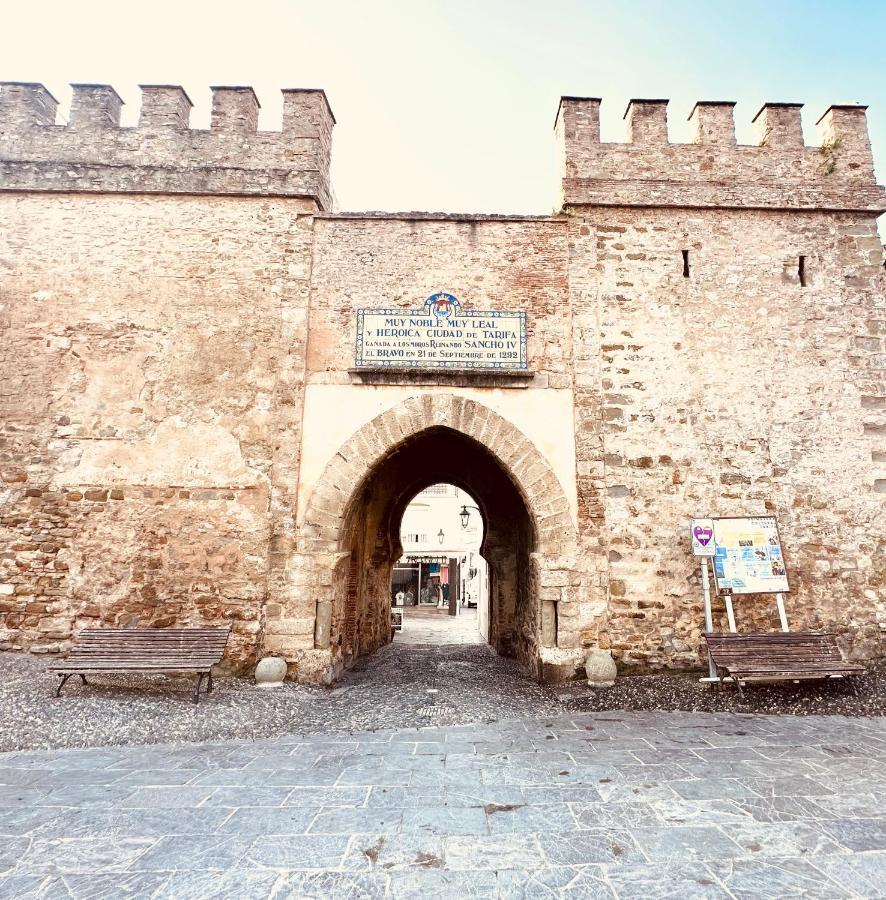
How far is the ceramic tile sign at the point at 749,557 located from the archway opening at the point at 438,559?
1118cm

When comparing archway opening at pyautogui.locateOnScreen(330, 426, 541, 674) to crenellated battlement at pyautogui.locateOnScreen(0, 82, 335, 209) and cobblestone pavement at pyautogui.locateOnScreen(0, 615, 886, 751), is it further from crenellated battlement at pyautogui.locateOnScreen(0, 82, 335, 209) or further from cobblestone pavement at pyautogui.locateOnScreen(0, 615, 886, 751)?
crenellated battlement at pyautogui.locateOnScreen(0, 82, 335, 209)

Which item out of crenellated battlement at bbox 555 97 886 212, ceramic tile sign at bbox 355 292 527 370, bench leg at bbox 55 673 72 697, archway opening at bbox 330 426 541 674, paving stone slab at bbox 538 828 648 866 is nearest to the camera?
paving stone slab at bbox 538 828 648 866

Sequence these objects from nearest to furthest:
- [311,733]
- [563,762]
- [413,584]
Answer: [563,762], [311,733], [413,584]

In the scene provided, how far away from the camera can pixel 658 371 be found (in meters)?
6.81

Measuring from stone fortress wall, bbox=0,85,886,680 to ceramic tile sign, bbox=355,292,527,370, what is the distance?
0.56 feet

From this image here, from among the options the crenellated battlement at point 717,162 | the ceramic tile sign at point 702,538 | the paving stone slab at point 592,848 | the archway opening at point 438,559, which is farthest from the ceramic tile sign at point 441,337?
the archway opening at point 438,559

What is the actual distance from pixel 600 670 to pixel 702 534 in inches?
73.2

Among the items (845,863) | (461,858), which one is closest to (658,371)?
(845,863)

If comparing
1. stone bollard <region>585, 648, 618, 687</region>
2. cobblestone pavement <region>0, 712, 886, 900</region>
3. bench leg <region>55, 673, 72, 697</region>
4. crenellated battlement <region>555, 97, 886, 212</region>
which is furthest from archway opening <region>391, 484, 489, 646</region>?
cobblestone pavement <region>0, 712, 886, 900</region>

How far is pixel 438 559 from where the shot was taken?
2109 centimetres

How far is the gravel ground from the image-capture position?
15.2ft

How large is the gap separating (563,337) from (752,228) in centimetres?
282

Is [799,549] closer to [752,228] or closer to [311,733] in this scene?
[752,228]

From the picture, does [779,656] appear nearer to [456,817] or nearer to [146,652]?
[456,817]
